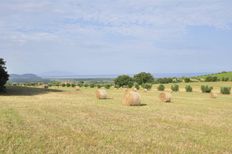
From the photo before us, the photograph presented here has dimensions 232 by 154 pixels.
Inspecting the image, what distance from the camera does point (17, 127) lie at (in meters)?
13.9

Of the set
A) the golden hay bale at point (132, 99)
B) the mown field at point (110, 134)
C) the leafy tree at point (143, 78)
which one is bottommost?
the mown field at point (110, 134)

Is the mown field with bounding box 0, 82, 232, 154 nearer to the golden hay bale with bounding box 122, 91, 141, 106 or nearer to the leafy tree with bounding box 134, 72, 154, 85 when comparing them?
the golden hay bale with bounding box 122, 91, 141, 106

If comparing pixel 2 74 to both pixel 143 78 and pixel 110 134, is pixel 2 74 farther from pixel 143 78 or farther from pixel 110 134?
pixel 143 78

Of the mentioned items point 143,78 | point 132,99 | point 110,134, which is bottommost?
point 110,134

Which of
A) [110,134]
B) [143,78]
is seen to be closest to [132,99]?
[110,134]

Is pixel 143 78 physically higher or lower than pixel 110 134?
higher

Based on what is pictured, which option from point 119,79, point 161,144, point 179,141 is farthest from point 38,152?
point 119,79

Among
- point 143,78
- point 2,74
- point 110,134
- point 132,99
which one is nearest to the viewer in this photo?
point 110,134

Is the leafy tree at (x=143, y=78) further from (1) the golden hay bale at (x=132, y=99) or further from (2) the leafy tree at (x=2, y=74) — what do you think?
(1) the golden hay bale at (x=132, y=99)

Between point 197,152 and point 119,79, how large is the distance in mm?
79380

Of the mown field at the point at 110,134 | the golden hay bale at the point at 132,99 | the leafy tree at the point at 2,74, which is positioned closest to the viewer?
the mown field at the point at 110,134

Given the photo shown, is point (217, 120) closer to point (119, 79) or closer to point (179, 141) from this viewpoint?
point (179, 141)

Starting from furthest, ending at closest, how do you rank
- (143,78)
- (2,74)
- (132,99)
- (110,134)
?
(143,78), (2,74), (132,99), (110,134)

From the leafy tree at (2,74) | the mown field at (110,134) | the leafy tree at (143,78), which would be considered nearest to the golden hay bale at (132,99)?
the mown field at (110,134)
